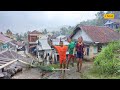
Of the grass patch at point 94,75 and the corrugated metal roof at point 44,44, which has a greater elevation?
the corrugated metal roof at point 44,44

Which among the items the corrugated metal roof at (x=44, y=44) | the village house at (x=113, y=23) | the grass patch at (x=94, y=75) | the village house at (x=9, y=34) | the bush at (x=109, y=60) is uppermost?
the village house at (x=113, y=23)

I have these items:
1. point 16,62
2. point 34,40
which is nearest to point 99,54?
point 34,40

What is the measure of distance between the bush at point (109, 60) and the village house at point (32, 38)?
992 millimetres

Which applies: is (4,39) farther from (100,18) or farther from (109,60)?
(109,60)

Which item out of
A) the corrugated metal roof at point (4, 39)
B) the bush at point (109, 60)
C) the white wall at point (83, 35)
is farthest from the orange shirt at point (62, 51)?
the corrugated metal roof at point (4, 39)

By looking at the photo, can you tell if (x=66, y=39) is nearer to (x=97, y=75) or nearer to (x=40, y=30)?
(x=40, y=30)

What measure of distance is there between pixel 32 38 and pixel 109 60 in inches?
50.3

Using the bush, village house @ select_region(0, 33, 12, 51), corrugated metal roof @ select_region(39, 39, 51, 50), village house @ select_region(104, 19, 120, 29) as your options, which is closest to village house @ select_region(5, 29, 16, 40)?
village house @ select_region(0, 33, 12, 51)

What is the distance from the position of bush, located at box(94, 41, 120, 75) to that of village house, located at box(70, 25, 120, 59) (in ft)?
0.27

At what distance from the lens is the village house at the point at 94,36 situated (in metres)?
3.08

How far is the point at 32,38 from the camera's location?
10.1ft

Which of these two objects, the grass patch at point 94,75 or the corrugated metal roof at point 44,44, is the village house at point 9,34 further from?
the grass patch at point 94,75
